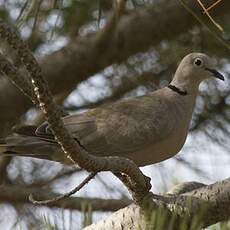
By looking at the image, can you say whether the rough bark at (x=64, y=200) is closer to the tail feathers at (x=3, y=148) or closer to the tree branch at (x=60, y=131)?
the tail feathers at (x=3, y=148)

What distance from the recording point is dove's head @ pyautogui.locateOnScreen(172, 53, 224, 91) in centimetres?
278

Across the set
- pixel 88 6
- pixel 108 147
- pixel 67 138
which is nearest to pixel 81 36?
pixel 88 6

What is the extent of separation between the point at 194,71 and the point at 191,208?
1.24 metres

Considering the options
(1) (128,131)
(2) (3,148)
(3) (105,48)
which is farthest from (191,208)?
(3) (105,48)

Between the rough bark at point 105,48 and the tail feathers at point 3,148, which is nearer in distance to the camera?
the tail feathers at point 3,148

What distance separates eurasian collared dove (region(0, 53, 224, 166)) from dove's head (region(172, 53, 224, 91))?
0.12 meters

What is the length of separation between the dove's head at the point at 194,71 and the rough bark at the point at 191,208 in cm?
113

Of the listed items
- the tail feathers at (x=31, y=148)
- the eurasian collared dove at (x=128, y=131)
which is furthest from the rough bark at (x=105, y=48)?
the tail feathers at (x=31, y=148)

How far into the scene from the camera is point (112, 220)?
66.7 inches

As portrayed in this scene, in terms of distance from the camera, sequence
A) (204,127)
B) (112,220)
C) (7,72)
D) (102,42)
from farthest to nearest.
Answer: (204,127)
(102,42)
(112,220)
(7,72)

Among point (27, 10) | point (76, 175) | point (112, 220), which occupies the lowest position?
point (76, 175)

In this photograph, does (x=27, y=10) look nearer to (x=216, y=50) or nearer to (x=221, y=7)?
(x=221, y=7)

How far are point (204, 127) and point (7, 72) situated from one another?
5.94ft

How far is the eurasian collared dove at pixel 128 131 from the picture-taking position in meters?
2.27
